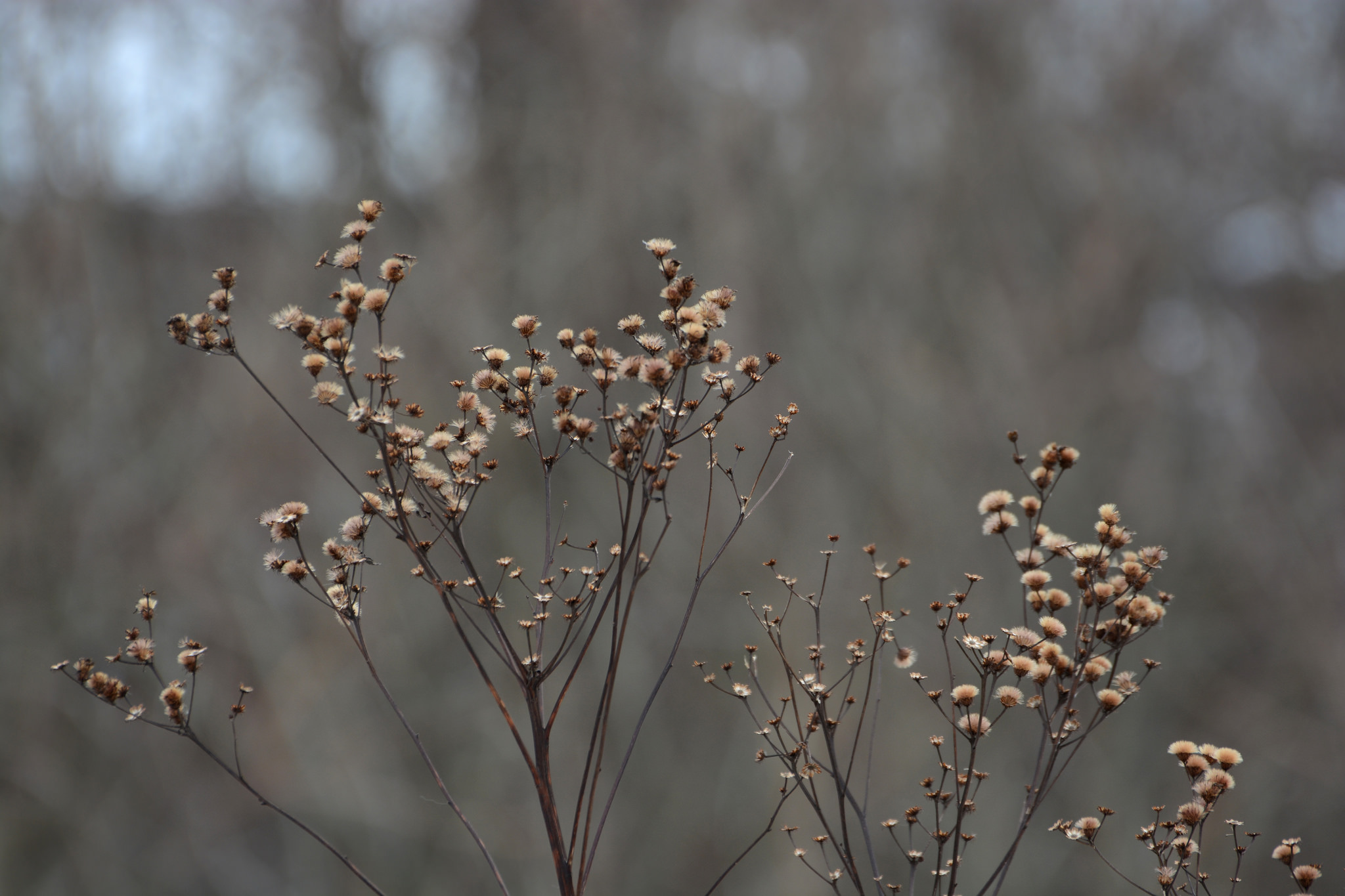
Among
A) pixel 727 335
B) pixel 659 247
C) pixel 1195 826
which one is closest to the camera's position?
pixel 1195 826

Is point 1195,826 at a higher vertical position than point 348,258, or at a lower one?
lower

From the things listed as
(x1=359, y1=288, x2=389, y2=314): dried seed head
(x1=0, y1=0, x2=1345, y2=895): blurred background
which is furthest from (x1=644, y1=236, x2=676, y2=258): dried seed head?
(x1=0, y1=0, x2=1345, y2=895): blurred background

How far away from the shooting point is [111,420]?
4406 millimetres

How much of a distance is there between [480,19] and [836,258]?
2817 millimetres

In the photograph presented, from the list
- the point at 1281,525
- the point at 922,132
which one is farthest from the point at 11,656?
the point at 1281,525

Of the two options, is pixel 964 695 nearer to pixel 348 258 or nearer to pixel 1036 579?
pixel 1036 579

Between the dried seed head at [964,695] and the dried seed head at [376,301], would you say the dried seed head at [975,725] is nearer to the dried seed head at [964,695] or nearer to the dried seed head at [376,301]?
the dried seed head at [964,695]

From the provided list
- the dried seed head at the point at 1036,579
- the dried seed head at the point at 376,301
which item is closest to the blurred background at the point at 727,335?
the dried seed head at the point at 1036,579

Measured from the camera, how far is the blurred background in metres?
4.30

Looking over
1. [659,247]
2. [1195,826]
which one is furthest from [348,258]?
[1195,826]

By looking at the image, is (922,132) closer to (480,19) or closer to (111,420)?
(480,19)

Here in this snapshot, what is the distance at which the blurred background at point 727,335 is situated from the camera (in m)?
4.30

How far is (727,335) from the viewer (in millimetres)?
4812

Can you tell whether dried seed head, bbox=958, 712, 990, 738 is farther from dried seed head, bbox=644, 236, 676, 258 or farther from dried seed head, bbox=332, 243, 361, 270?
dried seed head, bbox=332, 243, 361, 270
